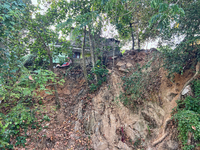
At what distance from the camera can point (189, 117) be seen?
4105 mm

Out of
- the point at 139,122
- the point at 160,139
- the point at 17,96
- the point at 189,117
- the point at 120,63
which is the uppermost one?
the point at 120,63

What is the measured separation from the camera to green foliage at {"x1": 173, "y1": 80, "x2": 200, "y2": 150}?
386 cm

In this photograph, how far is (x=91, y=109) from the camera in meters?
6.98

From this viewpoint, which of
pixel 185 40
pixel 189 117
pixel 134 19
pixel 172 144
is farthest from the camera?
pixel 134 19

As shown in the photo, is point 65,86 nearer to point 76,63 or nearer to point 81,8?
point 76,63

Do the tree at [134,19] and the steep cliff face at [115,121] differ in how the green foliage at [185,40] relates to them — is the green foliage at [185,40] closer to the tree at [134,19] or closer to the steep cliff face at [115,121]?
the steep cliff face at [115,121]

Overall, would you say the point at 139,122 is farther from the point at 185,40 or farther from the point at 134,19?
the point at 134,19

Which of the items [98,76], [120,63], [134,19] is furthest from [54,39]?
[134,19]

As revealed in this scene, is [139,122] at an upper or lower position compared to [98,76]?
lower

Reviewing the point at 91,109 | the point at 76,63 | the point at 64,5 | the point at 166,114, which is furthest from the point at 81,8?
the point at 166,114

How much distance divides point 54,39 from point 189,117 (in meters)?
8.01

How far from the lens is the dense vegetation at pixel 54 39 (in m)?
3.46

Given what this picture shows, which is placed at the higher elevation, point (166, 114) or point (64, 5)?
point (64, 5)

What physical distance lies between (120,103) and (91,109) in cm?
182
